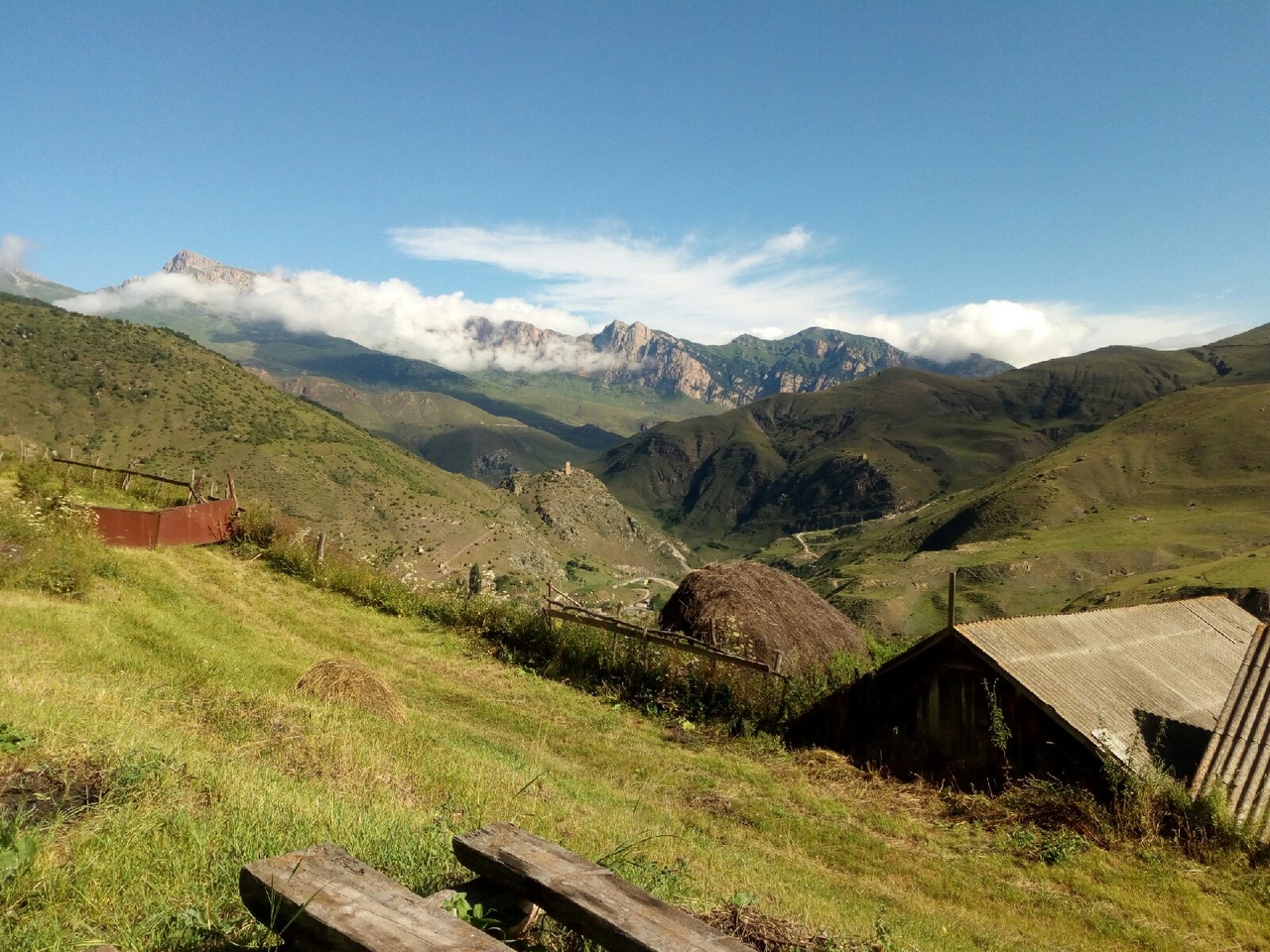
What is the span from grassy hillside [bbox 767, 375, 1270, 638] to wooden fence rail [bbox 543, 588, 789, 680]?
78090 mm

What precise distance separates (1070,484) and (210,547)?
173 meters

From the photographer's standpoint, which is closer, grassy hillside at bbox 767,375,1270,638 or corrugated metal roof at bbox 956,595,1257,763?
corrugated metal roof at bbox 956,595,1257,763

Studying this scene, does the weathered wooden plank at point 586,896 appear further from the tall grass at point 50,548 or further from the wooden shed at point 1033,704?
the tall grass at point 50,548

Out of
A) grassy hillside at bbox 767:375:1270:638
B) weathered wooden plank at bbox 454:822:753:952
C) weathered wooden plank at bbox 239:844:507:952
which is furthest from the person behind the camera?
grassy hillside at bbox 767:375:1270:638

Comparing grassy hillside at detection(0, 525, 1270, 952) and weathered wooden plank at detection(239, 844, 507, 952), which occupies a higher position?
weathered wooden plank at detection(239, 844, 507, 952)

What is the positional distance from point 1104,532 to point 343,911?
155 meters

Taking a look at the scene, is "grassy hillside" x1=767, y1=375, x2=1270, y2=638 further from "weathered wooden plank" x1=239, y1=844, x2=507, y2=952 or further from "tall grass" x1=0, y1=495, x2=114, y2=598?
"weathered wooden plank" x1=239, y1=844, x2=507, y2=952

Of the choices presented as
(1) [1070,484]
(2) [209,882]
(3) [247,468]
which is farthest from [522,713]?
(1) [1070,484]

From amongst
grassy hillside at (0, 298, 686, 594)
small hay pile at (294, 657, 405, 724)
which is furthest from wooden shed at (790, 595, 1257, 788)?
grassy hillside at (0, 298, 686, 594)

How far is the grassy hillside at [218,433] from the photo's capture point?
10538 centimetres

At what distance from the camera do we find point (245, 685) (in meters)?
9.98

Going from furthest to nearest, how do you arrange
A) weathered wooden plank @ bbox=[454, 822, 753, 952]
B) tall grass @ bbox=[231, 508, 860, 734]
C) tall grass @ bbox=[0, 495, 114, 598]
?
1. tall grass @ bbox=[0, 495, 114, 598]
2. tall grass @ bbox=[231, 508, 860, 734]
3. weathered wooden plank @ bbox=[454, 822, 753, 952]

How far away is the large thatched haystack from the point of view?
15.7 m

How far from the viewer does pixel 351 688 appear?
1039 cm
